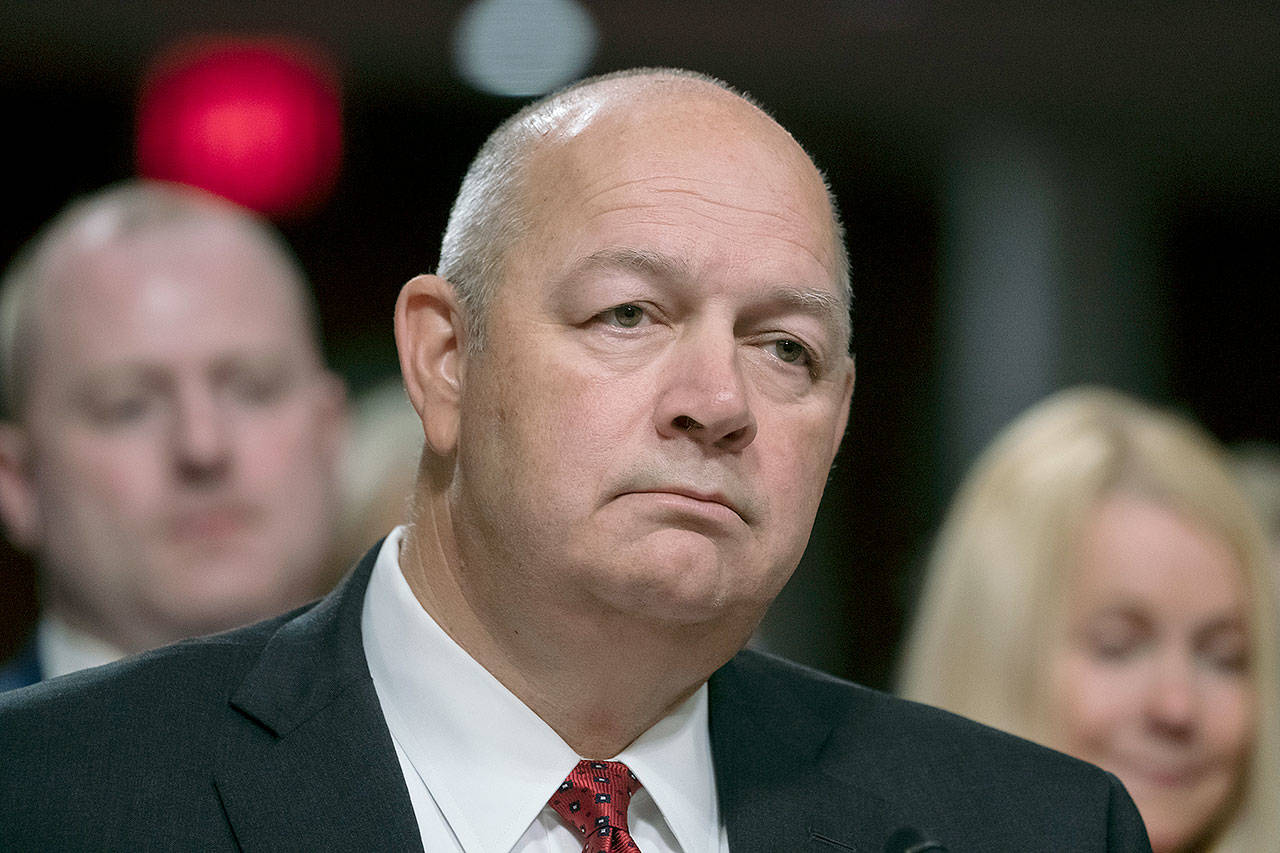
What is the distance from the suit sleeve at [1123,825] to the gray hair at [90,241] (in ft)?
6.11

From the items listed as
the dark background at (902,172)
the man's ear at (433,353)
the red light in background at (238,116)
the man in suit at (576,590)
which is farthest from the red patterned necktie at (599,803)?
the red light in background at (238,116)

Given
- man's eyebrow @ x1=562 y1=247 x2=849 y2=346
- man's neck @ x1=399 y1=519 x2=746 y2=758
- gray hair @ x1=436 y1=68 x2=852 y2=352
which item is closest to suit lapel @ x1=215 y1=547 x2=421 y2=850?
man's neck @ x1=399 y1=519 x2=746 y2=758

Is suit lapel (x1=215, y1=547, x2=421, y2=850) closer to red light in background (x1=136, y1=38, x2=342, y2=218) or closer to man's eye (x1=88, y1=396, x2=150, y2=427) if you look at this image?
man's eye (x1=88, y1=396, x2=150, y2=427)

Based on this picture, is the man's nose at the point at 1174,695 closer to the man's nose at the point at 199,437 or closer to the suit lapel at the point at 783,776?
the suit lapel at the point at 783,776

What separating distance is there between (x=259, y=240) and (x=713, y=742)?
1.71 m

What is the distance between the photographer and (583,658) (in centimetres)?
168

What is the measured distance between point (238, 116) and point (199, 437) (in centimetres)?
244

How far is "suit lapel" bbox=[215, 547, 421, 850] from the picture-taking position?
60.9 inches

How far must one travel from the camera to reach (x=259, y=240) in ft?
10.3

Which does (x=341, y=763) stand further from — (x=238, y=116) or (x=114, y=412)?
(x=238, y=116)

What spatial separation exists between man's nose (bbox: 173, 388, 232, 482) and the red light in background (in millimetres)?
2312

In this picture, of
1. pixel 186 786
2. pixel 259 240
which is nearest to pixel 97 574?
pixel 259 240

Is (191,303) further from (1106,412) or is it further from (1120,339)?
(1120,339)

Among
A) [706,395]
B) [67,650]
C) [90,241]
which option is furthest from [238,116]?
[706,395]
